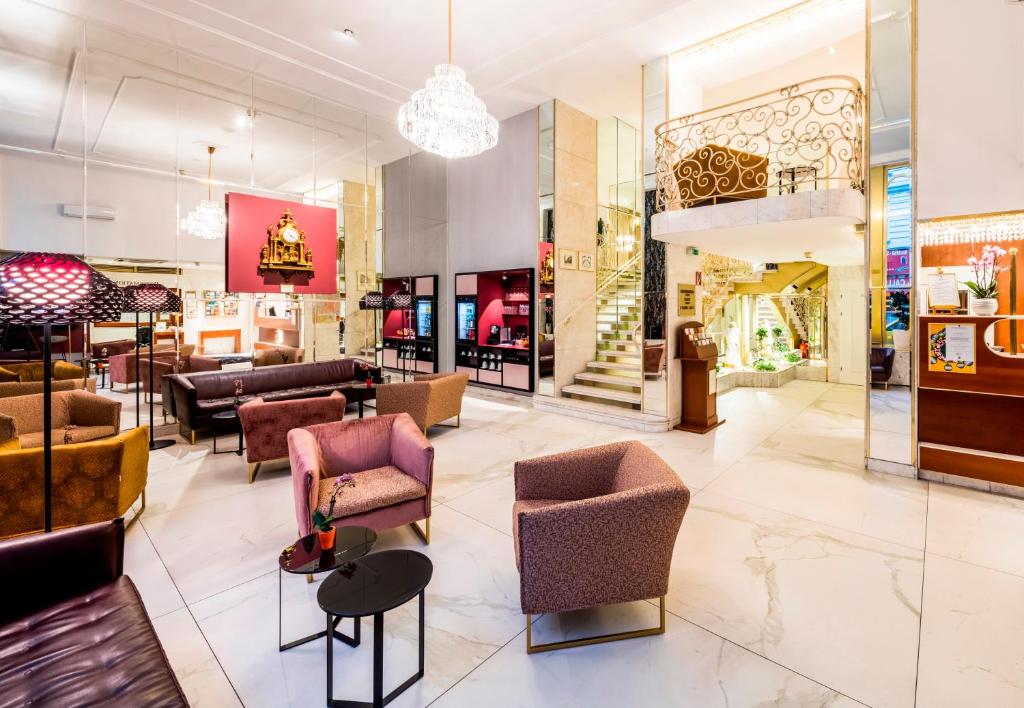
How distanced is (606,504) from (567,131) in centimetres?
742

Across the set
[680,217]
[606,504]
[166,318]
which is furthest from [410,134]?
[166,318]

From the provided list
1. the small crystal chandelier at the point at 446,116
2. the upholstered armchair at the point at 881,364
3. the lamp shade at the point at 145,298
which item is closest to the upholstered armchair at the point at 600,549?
the small crystal chandelier at the point at 446,116

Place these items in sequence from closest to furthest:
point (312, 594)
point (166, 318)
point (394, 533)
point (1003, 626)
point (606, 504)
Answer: point (606, 504) → point (1003, 626) → point (312, 594) → point (394, 533) → point (166, 318)

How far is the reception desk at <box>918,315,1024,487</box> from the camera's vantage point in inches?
161

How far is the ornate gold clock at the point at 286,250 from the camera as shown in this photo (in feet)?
22.7

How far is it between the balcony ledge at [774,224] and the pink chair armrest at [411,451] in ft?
12.7

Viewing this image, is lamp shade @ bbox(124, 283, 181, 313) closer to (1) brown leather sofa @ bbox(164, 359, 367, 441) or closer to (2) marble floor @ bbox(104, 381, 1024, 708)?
(1) brown leather sofa @ bbox(164, 359, 367, 441)

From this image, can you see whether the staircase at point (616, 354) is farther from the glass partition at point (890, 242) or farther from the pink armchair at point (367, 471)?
the pink armchair at point (367, 471)

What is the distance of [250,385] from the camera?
265 inches

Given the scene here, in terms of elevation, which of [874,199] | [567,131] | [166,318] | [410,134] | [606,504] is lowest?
[606,504]

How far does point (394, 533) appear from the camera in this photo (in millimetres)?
3484

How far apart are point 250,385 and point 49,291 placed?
16.4 feet

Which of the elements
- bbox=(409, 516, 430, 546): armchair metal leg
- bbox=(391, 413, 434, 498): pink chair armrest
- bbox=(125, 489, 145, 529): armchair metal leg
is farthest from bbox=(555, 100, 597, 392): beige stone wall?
bbox=(125, 489, 145, 529): armchair metal leg

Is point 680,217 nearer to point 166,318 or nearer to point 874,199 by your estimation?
point 874,199
